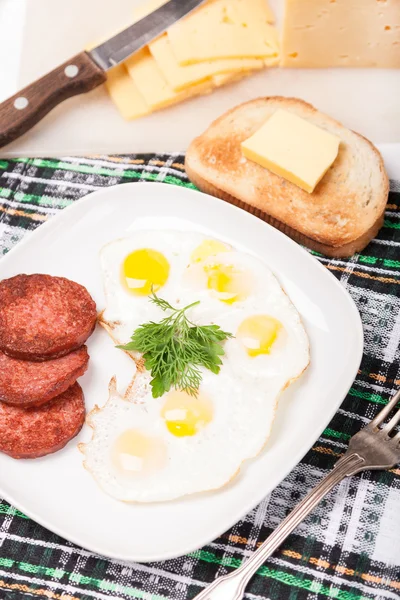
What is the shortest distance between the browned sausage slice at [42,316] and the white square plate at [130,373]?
135 millimetres

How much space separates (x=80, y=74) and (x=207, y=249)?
3.62 feet

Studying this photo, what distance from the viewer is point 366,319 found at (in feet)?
9.75

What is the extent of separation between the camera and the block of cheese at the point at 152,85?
336cm

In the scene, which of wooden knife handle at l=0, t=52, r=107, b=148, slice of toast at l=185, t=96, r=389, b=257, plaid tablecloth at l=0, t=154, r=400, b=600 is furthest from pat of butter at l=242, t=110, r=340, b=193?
wooden knife handle at l=0, t=52, r=107, b=148

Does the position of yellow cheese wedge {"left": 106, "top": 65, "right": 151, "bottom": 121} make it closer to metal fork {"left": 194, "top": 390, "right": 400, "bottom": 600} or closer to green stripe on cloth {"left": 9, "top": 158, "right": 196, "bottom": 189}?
green stripe on cloth {"left": 9, "top": 158, "right": 196, "bottom": 189}

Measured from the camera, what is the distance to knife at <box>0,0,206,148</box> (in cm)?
327

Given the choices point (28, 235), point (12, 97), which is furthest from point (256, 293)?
point (12, 97)

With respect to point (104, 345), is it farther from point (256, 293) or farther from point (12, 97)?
point (12, 97)

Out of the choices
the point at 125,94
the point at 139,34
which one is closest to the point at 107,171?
the point at 125,94

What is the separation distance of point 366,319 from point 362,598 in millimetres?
1081

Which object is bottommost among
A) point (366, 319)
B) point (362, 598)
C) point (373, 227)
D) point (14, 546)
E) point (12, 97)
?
point (362, 598)

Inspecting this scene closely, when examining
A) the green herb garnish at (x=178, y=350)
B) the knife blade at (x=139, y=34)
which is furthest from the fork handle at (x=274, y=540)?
the knife blade at (x=139, y=34)

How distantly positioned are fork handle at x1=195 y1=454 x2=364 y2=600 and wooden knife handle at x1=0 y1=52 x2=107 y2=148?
2.05 m

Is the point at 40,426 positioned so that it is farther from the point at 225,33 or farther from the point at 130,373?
the point at 225,33
